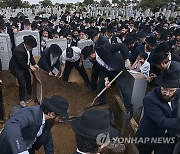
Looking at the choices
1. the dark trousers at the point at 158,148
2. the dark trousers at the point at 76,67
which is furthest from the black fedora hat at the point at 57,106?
the dark trousers at the point at 76,67

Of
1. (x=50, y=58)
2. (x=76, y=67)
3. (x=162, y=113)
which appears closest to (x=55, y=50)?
(x=50, y=58)

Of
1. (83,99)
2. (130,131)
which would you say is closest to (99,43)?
(83,99)

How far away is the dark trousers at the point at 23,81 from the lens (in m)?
6.77

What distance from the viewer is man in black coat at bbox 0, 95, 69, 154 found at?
2955 millimetres

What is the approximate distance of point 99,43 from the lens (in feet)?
23.1

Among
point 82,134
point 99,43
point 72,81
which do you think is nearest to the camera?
point 82,134

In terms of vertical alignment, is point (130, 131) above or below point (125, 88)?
below

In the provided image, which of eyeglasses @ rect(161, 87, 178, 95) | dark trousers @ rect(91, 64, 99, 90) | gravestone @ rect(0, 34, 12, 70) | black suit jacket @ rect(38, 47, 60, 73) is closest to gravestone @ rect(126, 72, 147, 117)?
dark trousers @ rect(91, 64, 99, 90)

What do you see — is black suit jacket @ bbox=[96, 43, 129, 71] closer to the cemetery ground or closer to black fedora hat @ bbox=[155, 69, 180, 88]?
the cemetery ground

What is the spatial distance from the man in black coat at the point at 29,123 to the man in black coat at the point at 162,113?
112cm

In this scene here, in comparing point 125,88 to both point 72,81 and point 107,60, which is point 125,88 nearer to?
point 107,60

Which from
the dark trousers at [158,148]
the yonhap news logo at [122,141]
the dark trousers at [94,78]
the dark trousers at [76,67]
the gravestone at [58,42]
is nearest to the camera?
the yonhap news logo at [122,141]

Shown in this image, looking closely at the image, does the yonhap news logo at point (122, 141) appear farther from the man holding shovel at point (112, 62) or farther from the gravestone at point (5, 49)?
the gravestone at point (5, 49)

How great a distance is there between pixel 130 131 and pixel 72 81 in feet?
10.4
